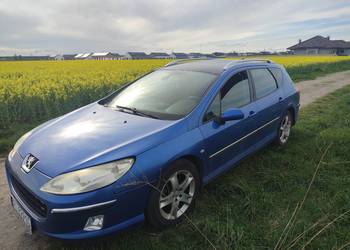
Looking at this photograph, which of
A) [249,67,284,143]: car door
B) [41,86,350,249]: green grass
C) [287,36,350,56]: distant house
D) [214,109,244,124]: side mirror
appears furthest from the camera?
[287,36,350,56]: distant house

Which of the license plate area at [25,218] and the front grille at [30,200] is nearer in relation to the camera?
the front grille at [30,200]

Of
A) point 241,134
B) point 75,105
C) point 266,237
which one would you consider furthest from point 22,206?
point 75,105

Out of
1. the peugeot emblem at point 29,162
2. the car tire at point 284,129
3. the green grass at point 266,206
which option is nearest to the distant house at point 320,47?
the car tire at point 284,129

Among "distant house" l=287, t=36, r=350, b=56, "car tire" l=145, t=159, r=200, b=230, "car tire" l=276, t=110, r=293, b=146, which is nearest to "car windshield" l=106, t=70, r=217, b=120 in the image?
"car tire" l=145, t=159, r=200, b=230

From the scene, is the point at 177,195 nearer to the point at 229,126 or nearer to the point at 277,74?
the point at 229,126

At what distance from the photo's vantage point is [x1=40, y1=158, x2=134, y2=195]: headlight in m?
2.26

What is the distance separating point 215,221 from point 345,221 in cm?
128

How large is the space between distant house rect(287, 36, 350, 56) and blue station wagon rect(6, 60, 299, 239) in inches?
2959

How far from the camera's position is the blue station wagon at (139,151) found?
2.29 meters

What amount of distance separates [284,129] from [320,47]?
75481mm

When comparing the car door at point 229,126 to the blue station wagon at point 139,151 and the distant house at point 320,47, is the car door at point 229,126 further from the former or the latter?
the distant house at point 320,47

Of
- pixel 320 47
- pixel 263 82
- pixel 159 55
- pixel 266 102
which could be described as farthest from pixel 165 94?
pixel 320 47

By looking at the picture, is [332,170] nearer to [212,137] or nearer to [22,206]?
[212,137]

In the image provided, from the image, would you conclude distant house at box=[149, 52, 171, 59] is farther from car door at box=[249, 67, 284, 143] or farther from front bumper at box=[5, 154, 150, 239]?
front bumper at box=[5, 154, 150, 239]
